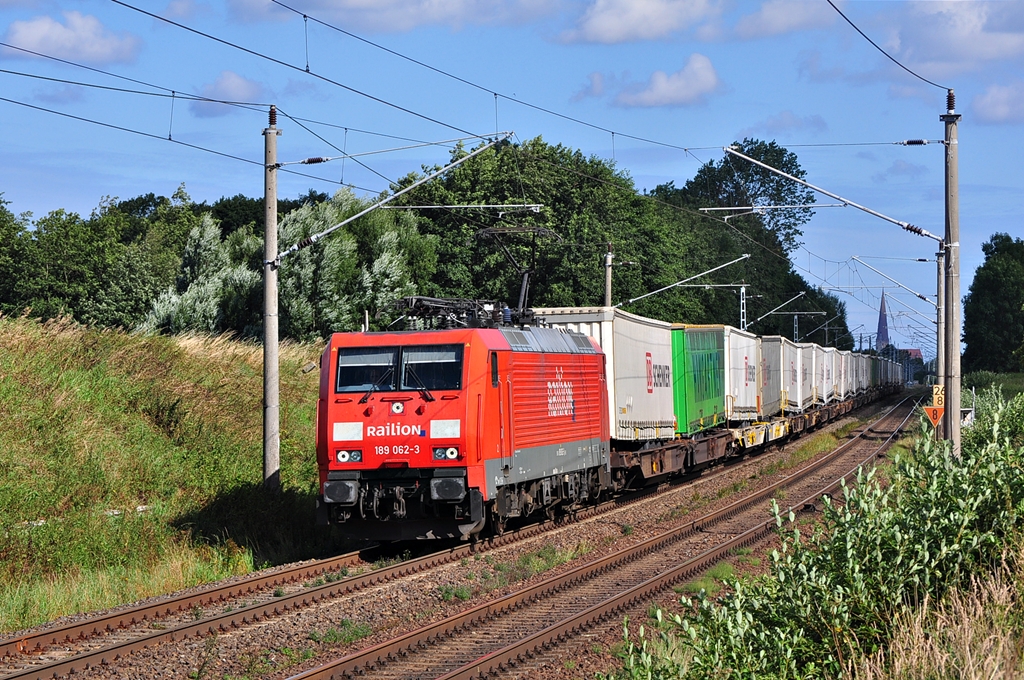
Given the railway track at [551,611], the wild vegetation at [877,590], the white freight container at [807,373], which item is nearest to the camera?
the wild vegetation at [877,590]

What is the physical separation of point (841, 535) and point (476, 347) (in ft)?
27.7

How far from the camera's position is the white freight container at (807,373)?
42.5 m

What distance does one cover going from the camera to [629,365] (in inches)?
870

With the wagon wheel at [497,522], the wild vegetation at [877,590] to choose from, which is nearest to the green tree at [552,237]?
the wagon wheel at [497,522]

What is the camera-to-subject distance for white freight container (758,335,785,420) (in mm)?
33984

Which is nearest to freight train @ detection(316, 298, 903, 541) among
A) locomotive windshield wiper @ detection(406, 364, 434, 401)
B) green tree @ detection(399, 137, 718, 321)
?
locomotive windshield wiper @ detection(406, 364, 434, 401)

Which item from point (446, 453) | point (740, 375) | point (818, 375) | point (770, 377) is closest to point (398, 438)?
point (446, 453)

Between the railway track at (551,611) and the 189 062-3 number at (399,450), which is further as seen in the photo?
the 189 062-3 number at (399,450)

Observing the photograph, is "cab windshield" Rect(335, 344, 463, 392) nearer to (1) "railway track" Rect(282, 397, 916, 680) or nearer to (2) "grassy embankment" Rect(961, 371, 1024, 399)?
(1) "railway track" Rect(282, 397, 916, 680)

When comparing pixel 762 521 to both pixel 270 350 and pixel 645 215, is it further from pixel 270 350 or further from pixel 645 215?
pixel 645 215

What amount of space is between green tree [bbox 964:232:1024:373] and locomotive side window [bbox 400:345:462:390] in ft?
257

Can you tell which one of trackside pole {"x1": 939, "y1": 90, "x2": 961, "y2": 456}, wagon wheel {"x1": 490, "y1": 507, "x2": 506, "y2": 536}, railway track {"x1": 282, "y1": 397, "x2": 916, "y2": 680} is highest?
trackside pole {"x1": 939, "y1": 90, "x2": 961, "y2": 456}

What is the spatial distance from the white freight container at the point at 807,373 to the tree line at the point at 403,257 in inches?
250

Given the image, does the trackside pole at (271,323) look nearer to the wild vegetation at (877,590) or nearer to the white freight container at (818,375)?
the wild vegetation at (877,590)
